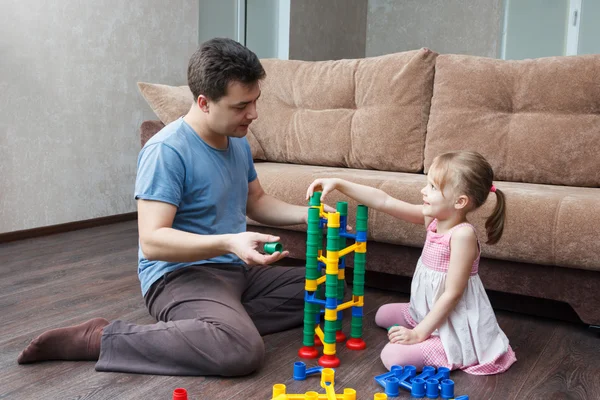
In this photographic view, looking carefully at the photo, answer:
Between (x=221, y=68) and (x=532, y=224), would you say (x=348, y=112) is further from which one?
(x=221, y=68)

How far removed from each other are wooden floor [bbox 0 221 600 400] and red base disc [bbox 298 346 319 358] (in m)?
0.03

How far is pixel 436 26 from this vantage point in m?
6.59

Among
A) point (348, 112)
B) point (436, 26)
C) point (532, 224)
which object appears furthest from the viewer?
point (436, 26)

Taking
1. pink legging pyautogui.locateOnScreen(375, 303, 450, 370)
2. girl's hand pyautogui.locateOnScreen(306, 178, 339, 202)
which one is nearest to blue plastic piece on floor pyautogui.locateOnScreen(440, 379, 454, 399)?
pink legging pyautogui.locateOnScreen(375, 303, 450, 370)

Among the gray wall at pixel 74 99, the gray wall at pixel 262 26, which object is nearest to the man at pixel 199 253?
the gray wall at pixel 74 99

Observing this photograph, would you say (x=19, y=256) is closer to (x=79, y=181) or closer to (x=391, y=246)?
(x=79, y=181)

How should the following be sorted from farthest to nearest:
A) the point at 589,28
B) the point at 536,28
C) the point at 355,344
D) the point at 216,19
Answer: the point at 536,28, the point at 589,28, the point at 216,19, the point at 355,344

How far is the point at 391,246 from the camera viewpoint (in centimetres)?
230

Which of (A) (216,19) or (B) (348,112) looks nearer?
(B) (348,112)

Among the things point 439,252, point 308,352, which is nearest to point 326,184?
point 439,252

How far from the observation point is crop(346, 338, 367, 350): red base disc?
180 centimetres

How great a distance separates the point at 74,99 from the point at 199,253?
2296 millimetres

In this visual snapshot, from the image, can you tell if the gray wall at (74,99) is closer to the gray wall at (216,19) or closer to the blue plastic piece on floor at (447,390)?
the gray wall at (216,19)

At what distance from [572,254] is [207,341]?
1160mm
